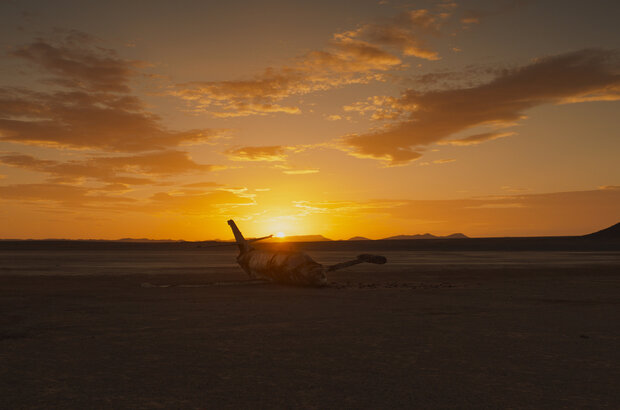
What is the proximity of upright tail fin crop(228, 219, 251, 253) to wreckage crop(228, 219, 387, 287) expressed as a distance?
170 centimetres

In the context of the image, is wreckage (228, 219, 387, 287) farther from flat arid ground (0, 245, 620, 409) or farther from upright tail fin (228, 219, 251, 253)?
flat arid ground (0, 245, 620, 409)

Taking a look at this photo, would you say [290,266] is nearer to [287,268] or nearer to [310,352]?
[287,268]

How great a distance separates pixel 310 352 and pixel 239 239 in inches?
1244

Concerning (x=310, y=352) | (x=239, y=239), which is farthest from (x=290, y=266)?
(x=310, y=352)

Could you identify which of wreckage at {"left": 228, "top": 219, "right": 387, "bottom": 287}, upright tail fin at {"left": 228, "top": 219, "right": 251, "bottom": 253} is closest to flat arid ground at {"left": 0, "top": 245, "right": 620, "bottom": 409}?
wreckage at {"left": 228, "top": 219, "right": 387, "bottom": 287}

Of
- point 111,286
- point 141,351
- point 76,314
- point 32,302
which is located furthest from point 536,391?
point 111,286

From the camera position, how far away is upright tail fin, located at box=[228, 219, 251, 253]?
140 feet

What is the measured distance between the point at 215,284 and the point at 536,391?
24538 mm

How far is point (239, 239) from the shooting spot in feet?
146

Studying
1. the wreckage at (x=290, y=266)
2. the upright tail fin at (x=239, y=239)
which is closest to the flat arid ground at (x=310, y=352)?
the wreckage at (x=290, y=266)

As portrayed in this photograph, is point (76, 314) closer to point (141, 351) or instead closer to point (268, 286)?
point (141, 351)

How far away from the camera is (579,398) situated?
9.48 meters

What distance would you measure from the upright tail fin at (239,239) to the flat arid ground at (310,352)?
16571 mm

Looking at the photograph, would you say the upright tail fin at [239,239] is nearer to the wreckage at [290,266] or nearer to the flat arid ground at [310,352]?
the wreckage at [290,266]
